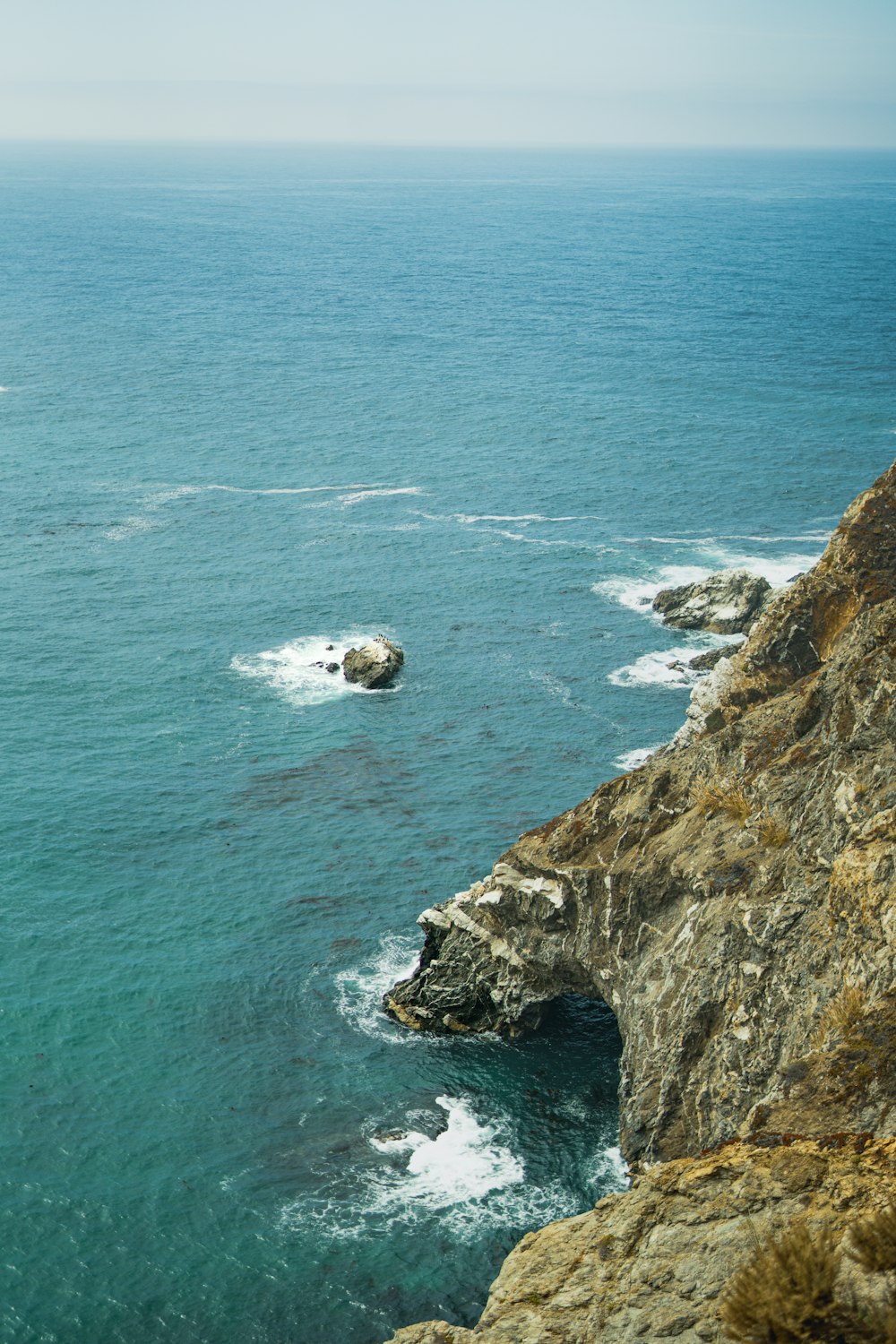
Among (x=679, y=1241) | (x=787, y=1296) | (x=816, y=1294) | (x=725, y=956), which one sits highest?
(x=816, y=1294)

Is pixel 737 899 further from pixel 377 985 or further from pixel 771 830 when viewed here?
pixel 377 985

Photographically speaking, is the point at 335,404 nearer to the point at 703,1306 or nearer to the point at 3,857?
the point at 3,857

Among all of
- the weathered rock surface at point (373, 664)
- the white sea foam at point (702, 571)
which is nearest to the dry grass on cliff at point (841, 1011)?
the weathered rock surface at point (373, 664)

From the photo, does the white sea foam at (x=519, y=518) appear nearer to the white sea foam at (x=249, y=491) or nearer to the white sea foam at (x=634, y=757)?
the white sea foam at (x=249, y=491)

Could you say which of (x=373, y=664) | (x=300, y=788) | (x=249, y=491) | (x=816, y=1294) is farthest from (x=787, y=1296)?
(x=249, y=491)

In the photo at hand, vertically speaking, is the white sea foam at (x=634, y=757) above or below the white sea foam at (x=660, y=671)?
below

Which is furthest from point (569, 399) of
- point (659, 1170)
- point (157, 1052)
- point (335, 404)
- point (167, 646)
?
point (659, 1170)

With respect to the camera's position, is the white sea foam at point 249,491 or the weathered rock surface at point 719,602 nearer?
the weathered rock surface at point 719,602
